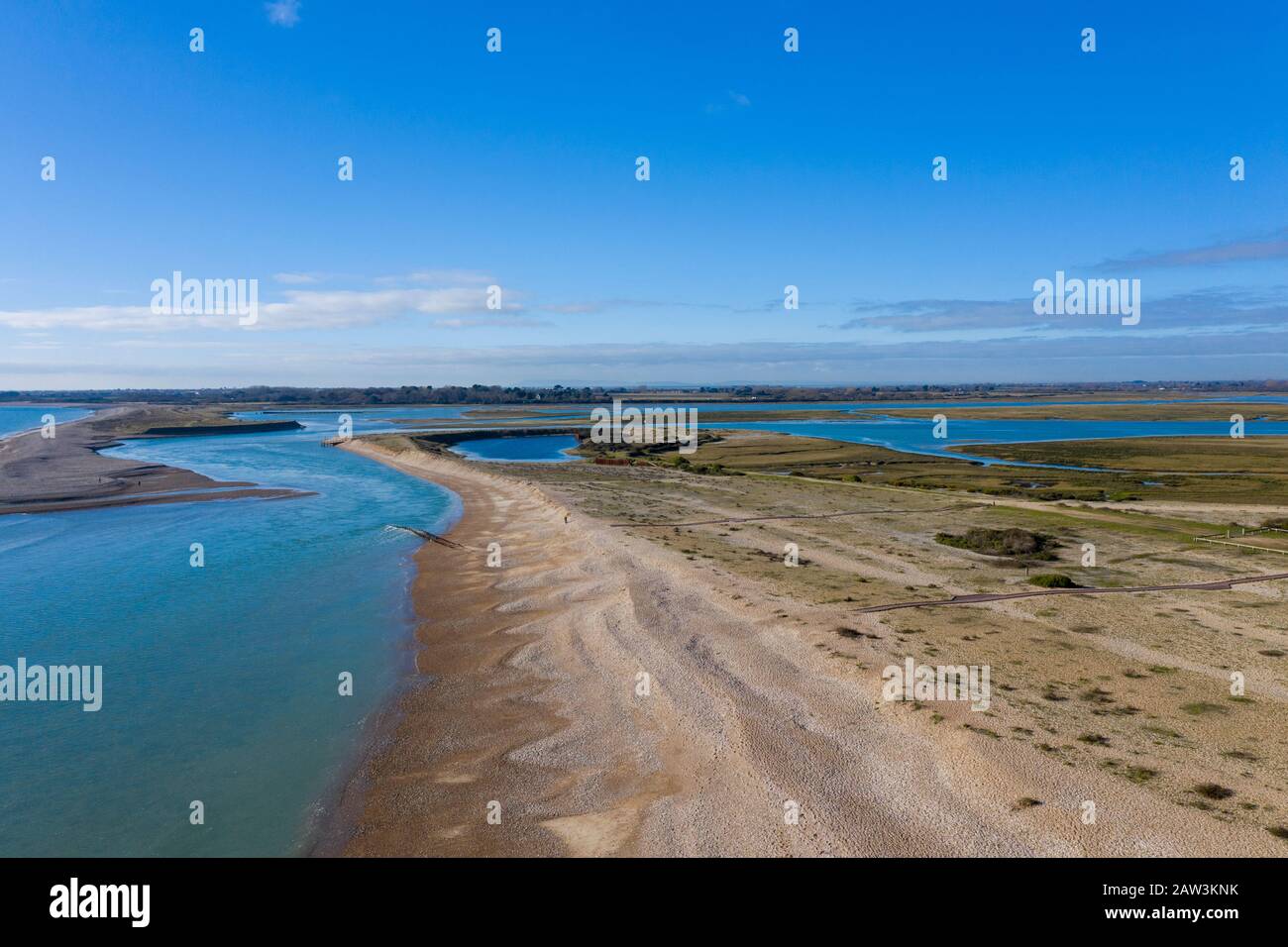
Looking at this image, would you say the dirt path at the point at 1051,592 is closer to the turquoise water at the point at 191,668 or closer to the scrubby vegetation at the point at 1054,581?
the scrubby vegetation at the point at 1054,581

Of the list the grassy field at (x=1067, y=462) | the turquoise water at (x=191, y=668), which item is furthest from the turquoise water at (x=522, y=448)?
the turquoise water at (x=191, y=668)

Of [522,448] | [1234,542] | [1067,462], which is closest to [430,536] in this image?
[1234,542]

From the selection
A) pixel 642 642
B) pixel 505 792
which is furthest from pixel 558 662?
pixel 505 792

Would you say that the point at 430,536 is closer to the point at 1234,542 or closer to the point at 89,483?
the point at 89,483
